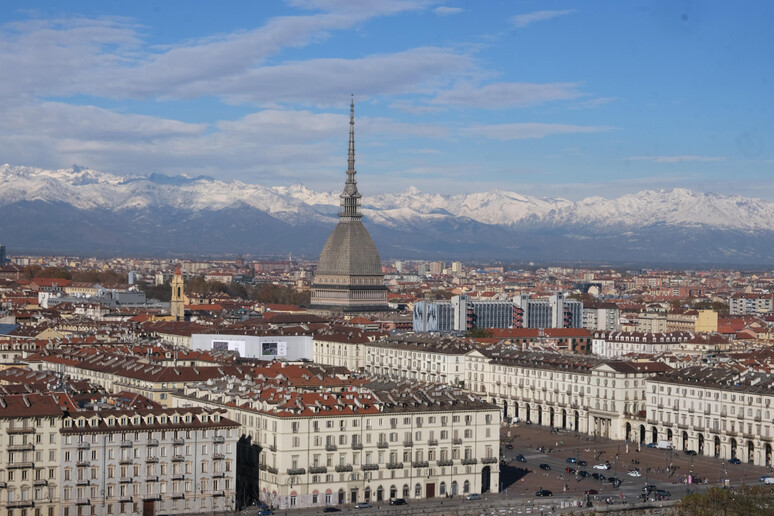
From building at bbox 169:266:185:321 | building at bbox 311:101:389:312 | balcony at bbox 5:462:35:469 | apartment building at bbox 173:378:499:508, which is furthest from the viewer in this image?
building at bbox 311:101:389:312

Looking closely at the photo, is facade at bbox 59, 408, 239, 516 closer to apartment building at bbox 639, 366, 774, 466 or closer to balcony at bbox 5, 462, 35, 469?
balcony at bbox 5, 462, 35, 469

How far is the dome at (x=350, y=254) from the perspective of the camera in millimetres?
153125

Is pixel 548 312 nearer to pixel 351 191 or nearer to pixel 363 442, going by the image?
pixel 351 191

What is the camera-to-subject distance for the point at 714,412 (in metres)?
74.4

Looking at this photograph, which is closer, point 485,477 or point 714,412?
point 485,477

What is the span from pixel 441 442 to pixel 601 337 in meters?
63.6

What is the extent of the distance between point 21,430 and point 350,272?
101m

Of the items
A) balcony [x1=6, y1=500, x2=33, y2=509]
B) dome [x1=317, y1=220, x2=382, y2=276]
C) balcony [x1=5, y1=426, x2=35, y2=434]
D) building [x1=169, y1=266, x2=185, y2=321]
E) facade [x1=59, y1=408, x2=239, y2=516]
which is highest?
dome [x1=317, y1=220, x2=382, y2=276]

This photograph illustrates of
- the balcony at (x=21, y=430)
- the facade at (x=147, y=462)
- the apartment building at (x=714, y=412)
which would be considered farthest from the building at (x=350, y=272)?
the balcony at (x=21, y=430)

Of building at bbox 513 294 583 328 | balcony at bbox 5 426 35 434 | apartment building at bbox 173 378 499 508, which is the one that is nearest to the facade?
balcony at bbox 5 426 35 434

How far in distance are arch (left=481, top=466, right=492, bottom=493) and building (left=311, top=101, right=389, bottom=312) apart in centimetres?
8771

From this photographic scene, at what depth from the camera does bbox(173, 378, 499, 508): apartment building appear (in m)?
56.8

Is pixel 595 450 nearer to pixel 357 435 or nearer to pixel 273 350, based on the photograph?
pixel 357 435

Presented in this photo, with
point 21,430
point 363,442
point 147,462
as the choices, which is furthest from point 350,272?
point 21,430
